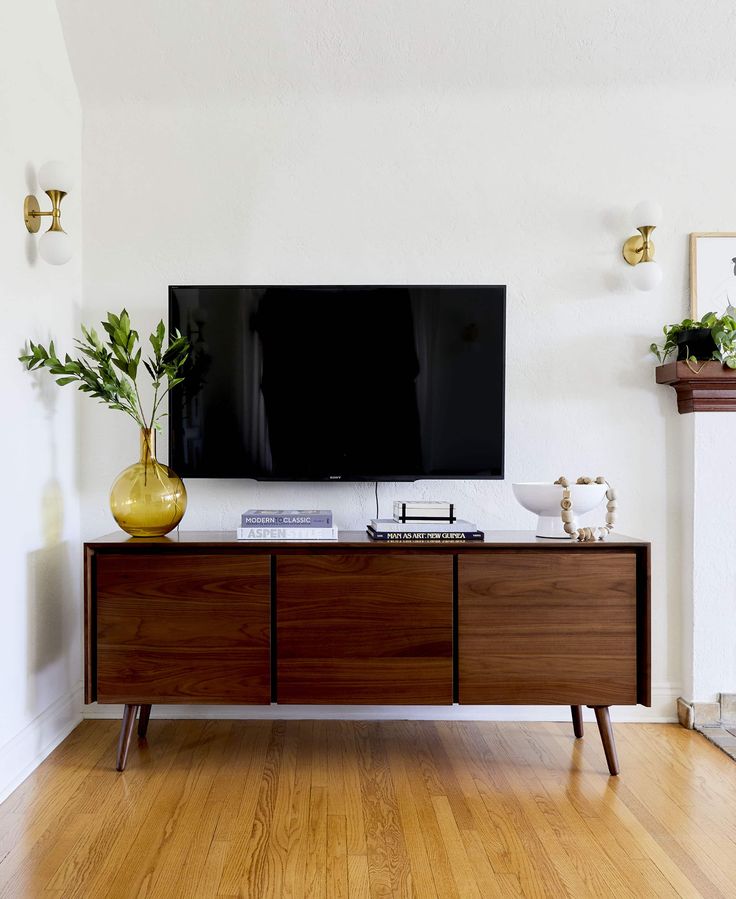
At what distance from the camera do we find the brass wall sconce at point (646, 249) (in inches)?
93.7

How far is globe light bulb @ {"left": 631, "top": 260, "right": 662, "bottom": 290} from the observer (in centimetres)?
239

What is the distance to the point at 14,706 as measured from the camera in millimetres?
1979

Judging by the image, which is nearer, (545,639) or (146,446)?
(545,639)

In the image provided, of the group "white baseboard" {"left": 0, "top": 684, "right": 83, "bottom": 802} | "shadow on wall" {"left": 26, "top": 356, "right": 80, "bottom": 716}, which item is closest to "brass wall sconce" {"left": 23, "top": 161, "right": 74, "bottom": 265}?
"shadow on wall" {"left": 26, "top": 356, "right": 80, "bottom": 716}

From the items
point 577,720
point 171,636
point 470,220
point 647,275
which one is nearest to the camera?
point 171,636

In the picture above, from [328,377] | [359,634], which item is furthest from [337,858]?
[328,377]

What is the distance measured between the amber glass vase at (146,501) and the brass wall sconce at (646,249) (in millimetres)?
1658

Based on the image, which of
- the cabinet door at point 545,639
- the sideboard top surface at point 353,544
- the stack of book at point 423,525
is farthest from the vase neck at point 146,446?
the cabinet door at point 545,639

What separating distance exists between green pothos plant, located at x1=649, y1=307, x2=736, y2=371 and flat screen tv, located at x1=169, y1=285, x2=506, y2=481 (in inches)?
23.7

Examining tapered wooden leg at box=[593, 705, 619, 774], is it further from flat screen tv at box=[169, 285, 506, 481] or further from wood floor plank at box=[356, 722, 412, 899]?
flat screen tv at box=[169, 285, 506, 481]

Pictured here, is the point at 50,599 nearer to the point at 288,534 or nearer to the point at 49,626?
the point at 49,626

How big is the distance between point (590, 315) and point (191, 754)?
1929mm

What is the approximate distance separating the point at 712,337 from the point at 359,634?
1463 mm

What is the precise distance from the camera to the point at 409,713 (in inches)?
97.3
